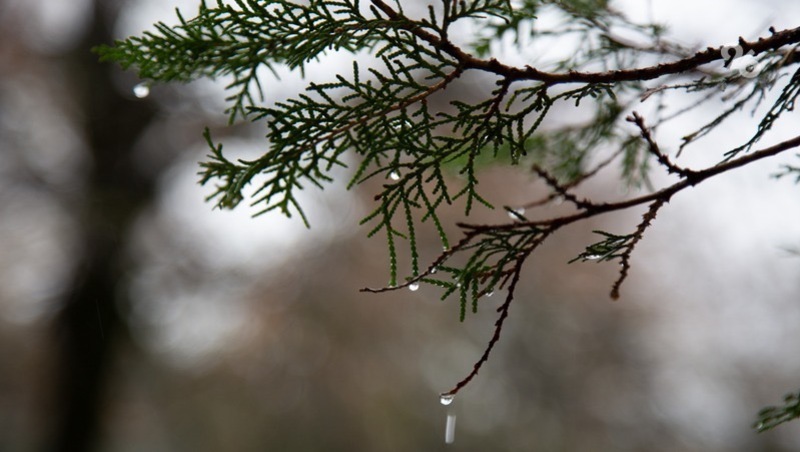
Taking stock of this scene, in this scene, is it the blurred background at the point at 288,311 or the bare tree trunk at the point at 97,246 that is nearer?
the bare tree trunk at the point at 97,246

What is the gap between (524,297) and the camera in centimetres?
957

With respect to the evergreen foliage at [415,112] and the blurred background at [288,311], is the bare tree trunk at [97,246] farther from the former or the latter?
the evergreen foliage at [415,112]

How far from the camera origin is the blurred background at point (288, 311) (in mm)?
8102

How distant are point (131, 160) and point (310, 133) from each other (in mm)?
7855

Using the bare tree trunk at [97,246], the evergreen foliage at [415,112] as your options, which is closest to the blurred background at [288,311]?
the bare tree trunk at [97,246]

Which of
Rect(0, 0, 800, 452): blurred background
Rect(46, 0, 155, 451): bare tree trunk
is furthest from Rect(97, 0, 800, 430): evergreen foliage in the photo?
Rect(46, 0, 155, 451): bare tree trunk

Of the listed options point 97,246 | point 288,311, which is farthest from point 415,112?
point 288,311

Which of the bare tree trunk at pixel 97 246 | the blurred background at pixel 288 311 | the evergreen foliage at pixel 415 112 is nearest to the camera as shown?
the evergreen foliage at pixel 415 112

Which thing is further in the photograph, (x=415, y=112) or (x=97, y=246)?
(x=97, y=246)

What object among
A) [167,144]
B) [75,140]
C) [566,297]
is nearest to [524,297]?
[566,297]

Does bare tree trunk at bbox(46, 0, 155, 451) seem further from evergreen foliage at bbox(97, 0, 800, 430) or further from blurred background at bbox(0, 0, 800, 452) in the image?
evergreen foliage at bbox(97, 0, 800, 430)

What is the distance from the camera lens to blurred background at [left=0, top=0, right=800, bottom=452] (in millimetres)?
8102

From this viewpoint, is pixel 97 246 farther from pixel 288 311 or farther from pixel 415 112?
pixel 415 112

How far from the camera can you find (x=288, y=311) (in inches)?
360
